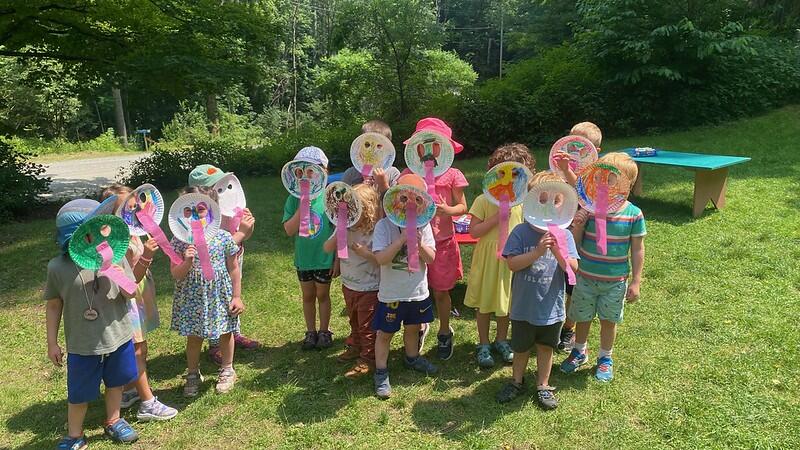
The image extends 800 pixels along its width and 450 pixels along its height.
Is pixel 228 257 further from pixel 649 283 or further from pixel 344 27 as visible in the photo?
pixel 344 27

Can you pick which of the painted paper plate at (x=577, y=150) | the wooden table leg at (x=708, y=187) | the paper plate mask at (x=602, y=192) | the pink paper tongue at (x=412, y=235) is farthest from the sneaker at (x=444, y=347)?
the wooden table leg at (x=708, y=187)

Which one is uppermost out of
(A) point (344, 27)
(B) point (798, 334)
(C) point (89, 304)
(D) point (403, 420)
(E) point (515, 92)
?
(A) point (344, 27)

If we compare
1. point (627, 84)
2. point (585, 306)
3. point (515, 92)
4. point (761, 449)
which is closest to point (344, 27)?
point (515, 92)

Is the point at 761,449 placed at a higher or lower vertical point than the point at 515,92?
lower

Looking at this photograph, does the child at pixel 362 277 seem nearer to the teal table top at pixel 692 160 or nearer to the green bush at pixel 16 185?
the teal table top at pixel 692 160

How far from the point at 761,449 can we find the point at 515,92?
1229 centimetres

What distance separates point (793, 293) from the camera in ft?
14.7

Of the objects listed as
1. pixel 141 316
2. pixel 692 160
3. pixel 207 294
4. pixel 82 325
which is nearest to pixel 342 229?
pixel 207 294

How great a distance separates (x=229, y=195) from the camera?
147 inches

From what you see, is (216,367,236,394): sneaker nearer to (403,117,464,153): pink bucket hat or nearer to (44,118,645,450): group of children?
(44,118,645,450): group of children

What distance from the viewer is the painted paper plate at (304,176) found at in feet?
11.3

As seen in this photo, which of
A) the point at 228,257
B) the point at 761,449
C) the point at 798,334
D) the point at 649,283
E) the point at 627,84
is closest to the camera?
the point at 761,449

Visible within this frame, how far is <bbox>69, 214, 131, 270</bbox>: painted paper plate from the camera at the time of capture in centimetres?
262

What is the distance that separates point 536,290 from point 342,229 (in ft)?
4.05
